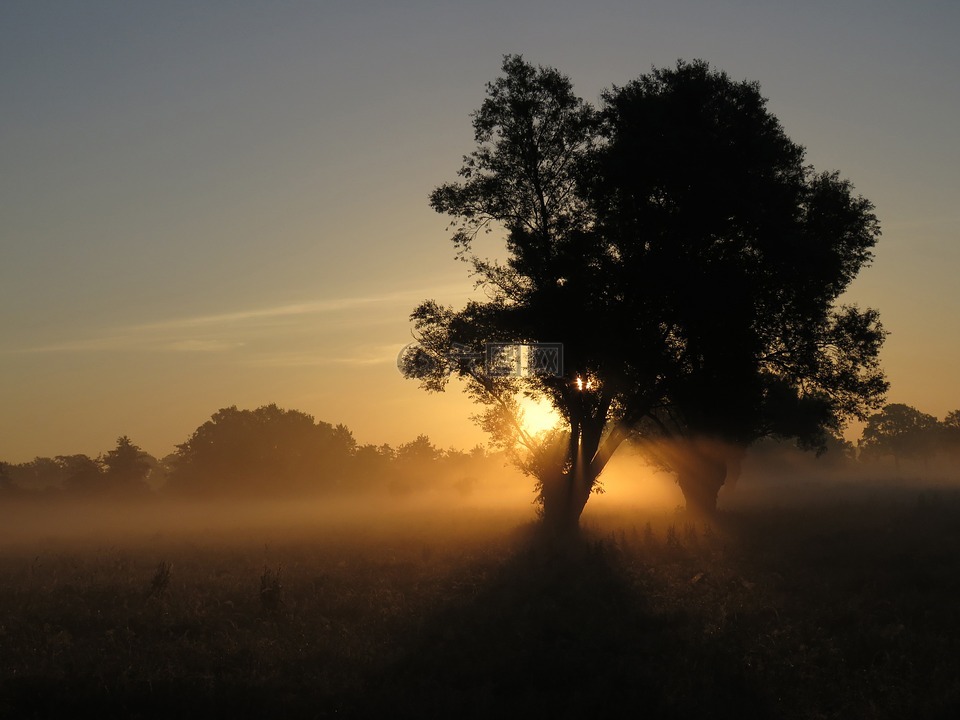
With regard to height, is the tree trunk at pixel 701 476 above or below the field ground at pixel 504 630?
above

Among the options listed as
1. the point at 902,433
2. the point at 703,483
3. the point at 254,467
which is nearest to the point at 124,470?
the point at 254,467

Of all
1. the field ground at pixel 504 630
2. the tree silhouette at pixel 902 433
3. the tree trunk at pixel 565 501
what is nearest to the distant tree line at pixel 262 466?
the tree silhouette at pixel 902 433

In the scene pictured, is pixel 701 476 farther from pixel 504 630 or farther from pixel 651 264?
pixel 504 630

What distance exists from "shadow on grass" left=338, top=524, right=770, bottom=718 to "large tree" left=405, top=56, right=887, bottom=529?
9220mm

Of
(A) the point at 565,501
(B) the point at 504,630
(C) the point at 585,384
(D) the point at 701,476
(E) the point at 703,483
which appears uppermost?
(C) the point at 585,384

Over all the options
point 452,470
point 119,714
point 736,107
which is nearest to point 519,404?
point 736,107

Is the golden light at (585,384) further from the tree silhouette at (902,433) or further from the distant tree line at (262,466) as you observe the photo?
the tree silhouette at (902,433)

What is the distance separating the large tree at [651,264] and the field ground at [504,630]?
17.6ft

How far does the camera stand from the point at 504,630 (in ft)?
56.5

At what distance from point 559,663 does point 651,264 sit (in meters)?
15.4

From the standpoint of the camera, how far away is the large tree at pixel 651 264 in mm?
26547

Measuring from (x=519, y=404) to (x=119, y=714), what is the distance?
20009 mm

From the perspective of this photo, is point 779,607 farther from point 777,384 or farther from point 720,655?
point 777,384

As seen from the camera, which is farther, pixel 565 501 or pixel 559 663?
pixel 565 501
